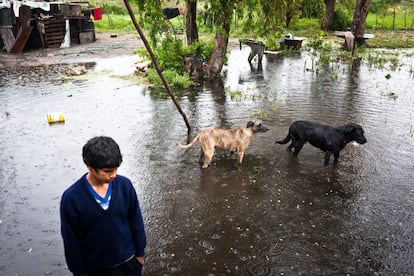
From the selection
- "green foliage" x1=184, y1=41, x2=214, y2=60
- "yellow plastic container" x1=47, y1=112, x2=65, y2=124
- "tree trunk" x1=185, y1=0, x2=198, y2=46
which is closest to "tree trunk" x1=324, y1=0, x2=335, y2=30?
"tree trunk" x1=185, y1=0, x2=198, y2=46

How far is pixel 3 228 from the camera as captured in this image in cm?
565

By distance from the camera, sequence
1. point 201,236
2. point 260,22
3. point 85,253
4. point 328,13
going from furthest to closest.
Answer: point 328,13 < point 260,22 < point 201,236 < point 85,253

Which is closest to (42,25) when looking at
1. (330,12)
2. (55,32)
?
(55,32)

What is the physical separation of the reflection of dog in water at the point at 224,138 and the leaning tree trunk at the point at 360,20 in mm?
18651

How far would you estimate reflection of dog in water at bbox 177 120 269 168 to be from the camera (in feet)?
23.5

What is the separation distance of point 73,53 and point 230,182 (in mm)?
19467

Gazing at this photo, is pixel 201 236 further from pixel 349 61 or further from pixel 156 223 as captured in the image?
pixel 349 61

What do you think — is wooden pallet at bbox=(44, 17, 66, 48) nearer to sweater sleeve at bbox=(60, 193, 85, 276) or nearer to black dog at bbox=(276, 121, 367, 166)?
black dog at bbox=(276, 121, 367, 166)

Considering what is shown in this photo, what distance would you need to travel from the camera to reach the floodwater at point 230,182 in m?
4.96

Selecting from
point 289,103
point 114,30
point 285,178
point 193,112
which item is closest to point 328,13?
point 114,30

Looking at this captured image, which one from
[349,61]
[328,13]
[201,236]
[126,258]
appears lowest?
[201,236]

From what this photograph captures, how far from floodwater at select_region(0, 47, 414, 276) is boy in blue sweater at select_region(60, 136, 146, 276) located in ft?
5.82

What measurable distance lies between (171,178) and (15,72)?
46.6ft

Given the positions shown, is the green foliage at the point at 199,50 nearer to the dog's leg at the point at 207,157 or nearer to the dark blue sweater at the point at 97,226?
the dog's leg at the point at 207,157
